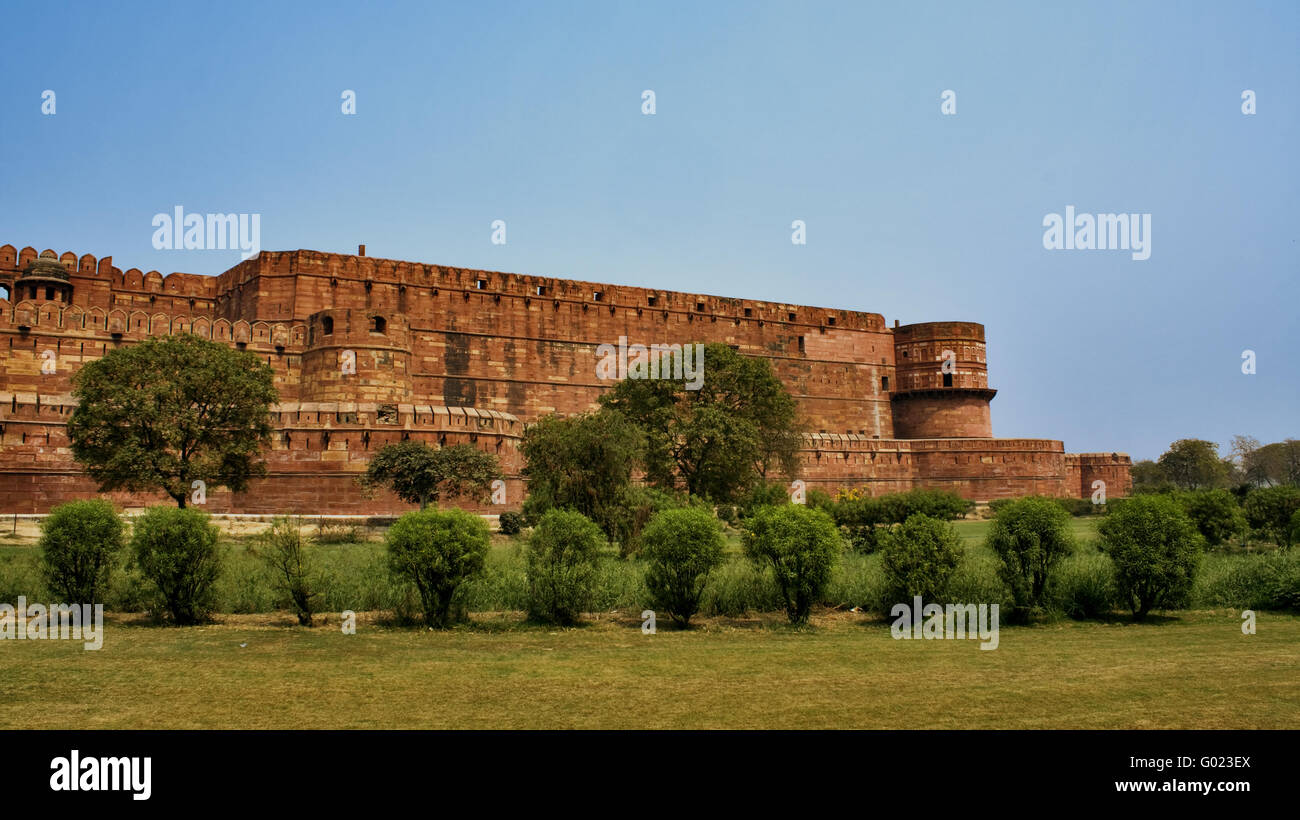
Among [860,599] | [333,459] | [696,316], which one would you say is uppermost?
[696,316]

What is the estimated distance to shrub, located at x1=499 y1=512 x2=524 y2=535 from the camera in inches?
865

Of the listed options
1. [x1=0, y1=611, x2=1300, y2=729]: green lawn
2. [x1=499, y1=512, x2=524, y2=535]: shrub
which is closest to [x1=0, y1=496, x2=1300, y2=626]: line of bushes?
[x1=0, y1=611, x2=1300, y2=729]: green lawn

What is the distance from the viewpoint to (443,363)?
111 feet

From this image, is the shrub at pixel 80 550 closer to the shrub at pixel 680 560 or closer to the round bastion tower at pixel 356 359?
the shrub at pixel 680 560

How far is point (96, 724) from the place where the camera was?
17.9 feet

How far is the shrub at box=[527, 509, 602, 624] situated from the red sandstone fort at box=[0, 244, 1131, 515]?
1397 centimetres

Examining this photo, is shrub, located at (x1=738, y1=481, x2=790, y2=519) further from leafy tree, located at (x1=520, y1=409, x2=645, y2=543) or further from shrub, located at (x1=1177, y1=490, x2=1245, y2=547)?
shrub, located at (x1=1177, y1=490, x2=1245, y2=547)

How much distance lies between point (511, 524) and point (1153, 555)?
47.8 ft

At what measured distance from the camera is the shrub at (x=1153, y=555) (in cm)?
1060

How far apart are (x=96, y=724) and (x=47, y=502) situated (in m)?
19.0

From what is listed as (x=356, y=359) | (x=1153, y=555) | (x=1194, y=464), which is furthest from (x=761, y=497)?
(x=1194, y=464)

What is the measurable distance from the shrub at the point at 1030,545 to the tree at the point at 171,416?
52.0 ft

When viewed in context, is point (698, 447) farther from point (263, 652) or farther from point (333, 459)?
point (263, 652)
